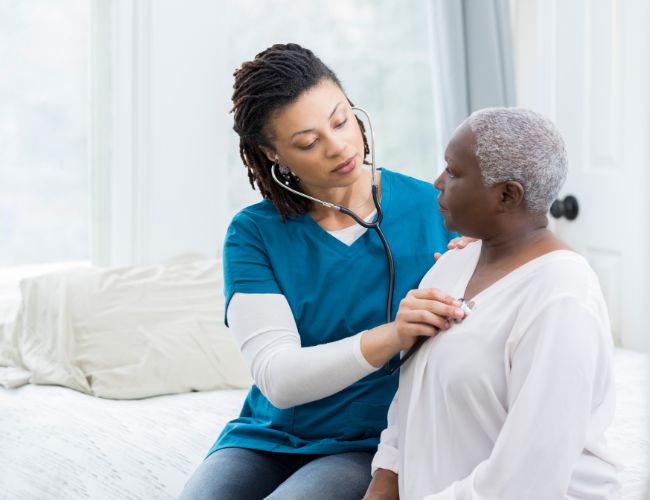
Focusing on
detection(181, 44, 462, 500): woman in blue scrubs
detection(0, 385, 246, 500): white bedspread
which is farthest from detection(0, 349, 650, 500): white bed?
detection(181, 44, 462, 500): woman in blue scrubs

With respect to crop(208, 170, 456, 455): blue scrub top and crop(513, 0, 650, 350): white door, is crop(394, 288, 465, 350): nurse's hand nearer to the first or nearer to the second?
crop(208, 170, 456, 455): blue scrub top

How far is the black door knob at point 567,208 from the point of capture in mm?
3010

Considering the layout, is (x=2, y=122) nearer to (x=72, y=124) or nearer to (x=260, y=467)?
(x=72, y=124)

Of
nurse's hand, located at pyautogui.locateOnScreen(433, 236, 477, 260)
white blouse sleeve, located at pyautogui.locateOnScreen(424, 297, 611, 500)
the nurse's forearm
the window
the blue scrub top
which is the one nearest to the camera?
white blouse sleeve, located at pyautogui.locateOnScreen(424, 297, 611, 500)

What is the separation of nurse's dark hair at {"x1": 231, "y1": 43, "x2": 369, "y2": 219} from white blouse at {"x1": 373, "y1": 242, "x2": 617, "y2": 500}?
0.41m

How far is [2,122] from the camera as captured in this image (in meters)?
2.73

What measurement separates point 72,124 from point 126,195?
0.87ft

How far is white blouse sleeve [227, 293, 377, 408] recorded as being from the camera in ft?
4.56

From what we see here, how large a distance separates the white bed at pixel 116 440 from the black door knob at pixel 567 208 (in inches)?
33.8

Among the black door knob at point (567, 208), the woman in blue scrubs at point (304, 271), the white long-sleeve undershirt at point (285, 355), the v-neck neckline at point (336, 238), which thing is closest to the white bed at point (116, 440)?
the woman in blue scrubs at point (304, 271)

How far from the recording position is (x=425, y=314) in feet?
4.11

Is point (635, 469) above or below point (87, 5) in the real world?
below

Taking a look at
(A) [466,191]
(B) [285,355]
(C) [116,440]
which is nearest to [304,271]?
(B) [285,355]

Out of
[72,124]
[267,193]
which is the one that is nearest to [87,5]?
[72,124]
